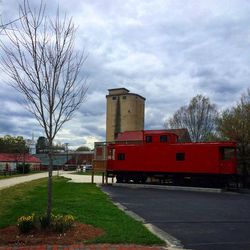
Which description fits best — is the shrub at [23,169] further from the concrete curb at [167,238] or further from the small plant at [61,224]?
the small plant at [61,224]

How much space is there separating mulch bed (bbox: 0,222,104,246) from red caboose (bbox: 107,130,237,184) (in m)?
22.0

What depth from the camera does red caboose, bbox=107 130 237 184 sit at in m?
31.7

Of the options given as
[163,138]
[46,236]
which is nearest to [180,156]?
[163,138]

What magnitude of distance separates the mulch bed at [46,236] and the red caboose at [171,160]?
21975mm

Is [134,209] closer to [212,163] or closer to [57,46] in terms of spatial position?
[57,46]

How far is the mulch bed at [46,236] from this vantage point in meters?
9.35

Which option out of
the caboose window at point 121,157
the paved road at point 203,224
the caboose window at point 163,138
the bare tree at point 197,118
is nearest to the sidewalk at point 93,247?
the paved road at point 203,224

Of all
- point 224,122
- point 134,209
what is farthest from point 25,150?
point 134,209

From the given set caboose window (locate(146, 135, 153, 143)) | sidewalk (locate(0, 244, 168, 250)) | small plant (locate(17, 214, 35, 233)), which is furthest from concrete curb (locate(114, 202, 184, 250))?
caboose window (locate(146, 135, 153, 143))

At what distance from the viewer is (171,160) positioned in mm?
34531

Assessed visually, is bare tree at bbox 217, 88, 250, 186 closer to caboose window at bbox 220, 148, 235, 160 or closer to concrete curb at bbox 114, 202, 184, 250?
caboose window at bbox 220, 148, 235, 160

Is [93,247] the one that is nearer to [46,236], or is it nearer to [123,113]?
[46,236]

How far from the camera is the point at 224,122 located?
36156 mm

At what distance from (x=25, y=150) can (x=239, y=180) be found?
221 ft
